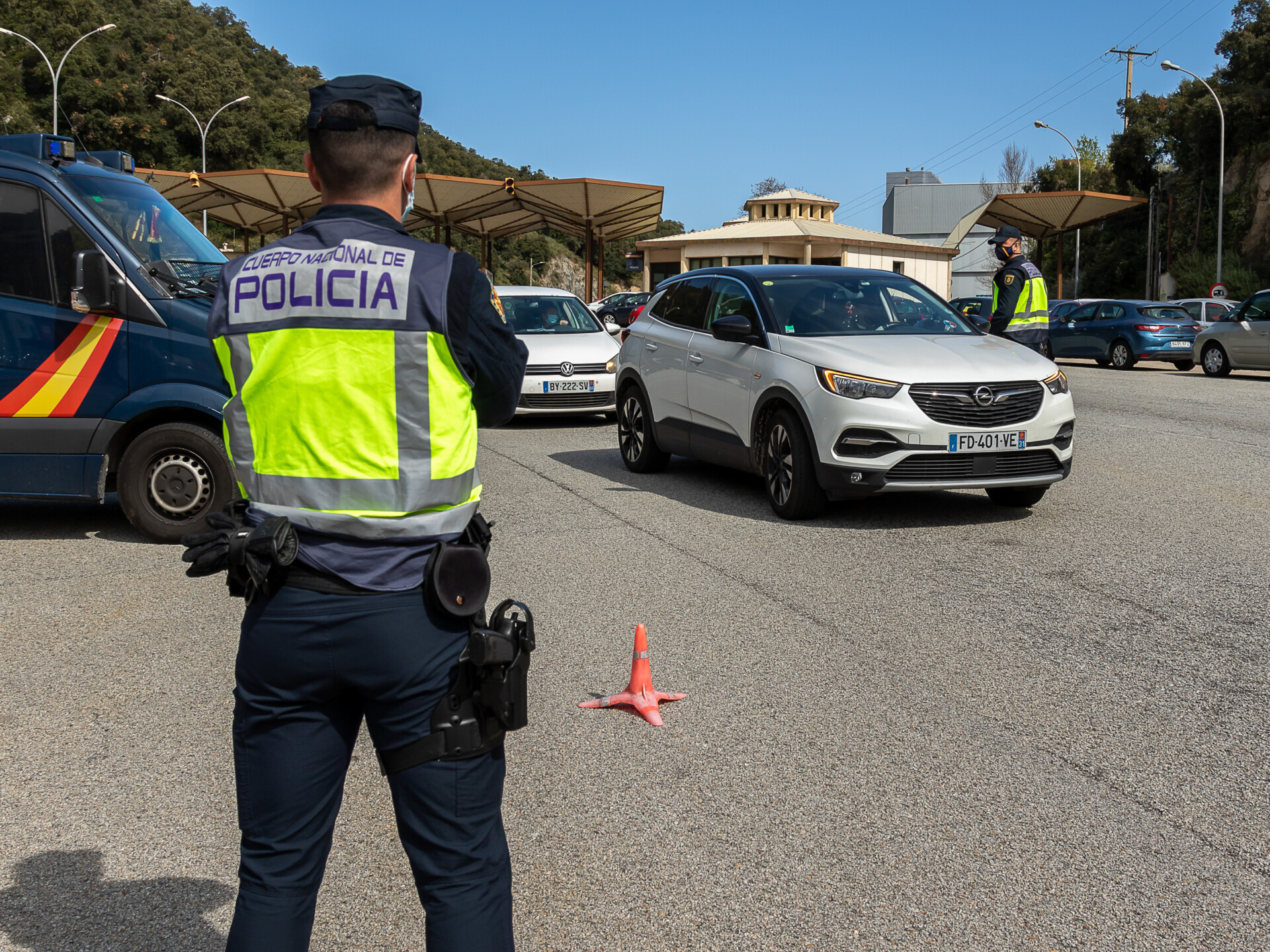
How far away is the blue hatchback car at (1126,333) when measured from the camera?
26.2 metres

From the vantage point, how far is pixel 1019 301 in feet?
41.7

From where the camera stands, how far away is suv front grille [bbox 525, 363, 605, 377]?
1426 centimetres

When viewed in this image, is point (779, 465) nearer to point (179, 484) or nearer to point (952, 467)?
point (952, 467)

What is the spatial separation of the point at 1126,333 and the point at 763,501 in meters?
20.1

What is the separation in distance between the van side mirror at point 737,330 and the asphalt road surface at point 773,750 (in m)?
1.64

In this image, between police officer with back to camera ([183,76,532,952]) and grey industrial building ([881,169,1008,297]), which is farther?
grey industrial building ([881,169,1008,297])

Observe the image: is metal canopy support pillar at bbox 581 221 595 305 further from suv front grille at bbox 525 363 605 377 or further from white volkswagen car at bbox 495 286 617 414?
suv front grille at bbox 525 363 605 377

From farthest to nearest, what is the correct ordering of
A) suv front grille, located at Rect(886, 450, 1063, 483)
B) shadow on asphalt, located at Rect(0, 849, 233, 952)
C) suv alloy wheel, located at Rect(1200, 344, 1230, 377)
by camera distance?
suv alloy wheel, located at Rect(1200, 344, 1230, 377), suv front grille, located at Rect(886, 450, 1063, 483), shadow on asphalt, located at Rect(0, 849, 233, 952)

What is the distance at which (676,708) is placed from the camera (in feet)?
15.3

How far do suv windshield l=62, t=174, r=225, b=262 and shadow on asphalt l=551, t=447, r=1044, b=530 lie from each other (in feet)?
12.1

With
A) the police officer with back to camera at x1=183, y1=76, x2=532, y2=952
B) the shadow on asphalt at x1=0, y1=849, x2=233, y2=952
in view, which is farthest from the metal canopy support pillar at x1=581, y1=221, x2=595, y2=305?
the police officer with back to camera at x1=183, y1=76, x2=532, y2=952

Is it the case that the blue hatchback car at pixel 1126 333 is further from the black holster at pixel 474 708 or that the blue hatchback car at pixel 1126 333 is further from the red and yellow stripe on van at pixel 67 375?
the black holster at pixel 474 708

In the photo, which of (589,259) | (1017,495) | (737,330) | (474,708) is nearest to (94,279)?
(737,330)

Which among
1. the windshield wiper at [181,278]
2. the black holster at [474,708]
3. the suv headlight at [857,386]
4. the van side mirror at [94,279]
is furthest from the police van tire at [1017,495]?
the black holster at [474,708]
